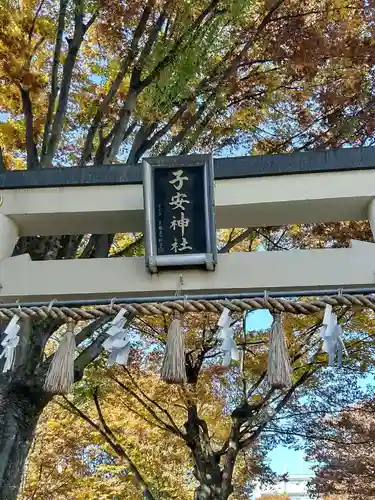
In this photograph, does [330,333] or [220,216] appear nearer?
Result: [330,333]

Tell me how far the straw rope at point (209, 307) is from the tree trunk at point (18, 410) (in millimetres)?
1786

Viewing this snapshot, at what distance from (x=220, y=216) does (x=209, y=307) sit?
3.48ft

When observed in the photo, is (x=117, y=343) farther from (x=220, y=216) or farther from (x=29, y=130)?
(x=29, y=130)

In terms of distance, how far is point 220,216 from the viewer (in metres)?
3.34

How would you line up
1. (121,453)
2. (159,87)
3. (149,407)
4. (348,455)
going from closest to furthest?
(159,87), (121,453), (149,407), (348,455)

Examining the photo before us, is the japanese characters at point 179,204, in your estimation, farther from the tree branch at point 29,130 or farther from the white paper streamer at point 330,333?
the tree branch at point 29,130

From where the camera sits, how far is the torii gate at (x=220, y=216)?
294 cm

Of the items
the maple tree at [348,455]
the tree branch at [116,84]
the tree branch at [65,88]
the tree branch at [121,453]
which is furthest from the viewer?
the maple tree at [348,455]

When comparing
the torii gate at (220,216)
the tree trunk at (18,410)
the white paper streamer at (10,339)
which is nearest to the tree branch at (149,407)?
the tree trunk at (18,410)

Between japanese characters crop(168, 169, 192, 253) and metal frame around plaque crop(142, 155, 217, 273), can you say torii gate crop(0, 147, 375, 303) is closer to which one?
metal frame around plaque crop(142, 155, 217, 273)

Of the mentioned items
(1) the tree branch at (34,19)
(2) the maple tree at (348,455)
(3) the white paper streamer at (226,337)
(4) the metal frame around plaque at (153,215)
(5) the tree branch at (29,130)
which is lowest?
(2) the maple tree at (348,455)

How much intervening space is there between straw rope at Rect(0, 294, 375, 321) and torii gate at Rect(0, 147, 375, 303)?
499mm

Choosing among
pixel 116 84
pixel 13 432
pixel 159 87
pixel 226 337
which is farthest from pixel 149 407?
pixel 226 337

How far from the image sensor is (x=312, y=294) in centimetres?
239
